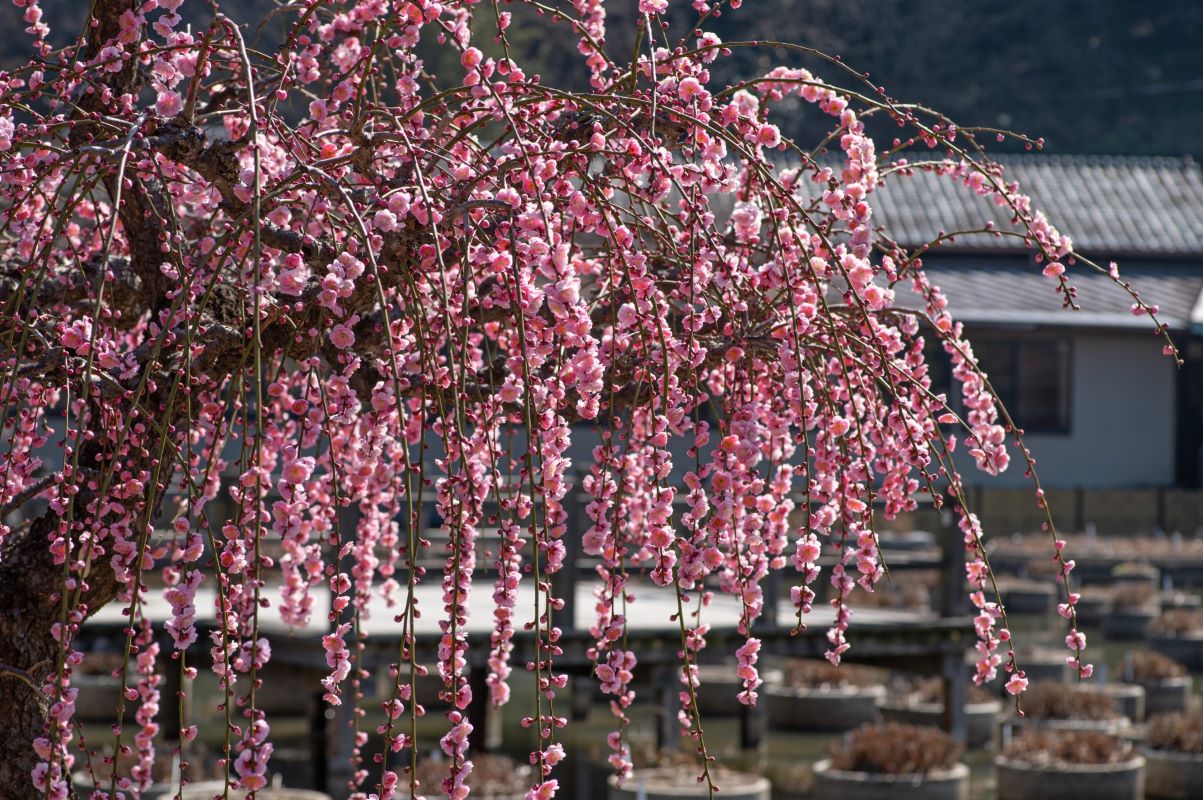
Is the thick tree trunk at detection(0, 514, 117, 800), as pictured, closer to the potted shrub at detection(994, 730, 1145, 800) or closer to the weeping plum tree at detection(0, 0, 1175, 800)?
the weeping plum tree at detection(0, 0, 1175, 800)

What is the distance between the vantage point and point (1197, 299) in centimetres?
2192

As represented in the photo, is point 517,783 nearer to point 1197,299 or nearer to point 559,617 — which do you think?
point 559,617

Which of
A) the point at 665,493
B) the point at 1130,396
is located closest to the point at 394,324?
the point at 665,493

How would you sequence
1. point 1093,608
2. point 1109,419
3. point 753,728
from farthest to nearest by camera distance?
1. point 1109,419
2. point 1093,608
3. point 753,728

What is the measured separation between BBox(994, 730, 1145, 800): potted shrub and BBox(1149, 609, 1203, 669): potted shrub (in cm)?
582

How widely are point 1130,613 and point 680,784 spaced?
981 centimetres

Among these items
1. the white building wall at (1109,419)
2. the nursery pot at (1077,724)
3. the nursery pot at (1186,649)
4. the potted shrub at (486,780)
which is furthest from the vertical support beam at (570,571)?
the white building wall at (1109,419)

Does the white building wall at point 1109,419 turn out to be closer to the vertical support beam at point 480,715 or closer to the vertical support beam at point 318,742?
the vertical support beam at point 480,715

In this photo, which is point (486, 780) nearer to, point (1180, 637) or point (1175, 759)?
point (1175, 759)

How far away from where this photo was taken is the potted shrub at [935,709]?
11633 mm

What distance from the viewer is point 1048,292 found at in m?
21.4

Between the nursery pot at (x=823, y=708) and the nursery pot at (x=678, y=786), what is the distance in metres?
4.27

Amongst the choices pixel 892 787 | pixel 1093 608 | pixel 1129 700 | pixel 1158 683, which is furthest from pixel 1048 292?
pixel 892 787

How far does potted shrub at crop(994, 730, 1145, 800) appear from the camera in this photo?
887 cm
